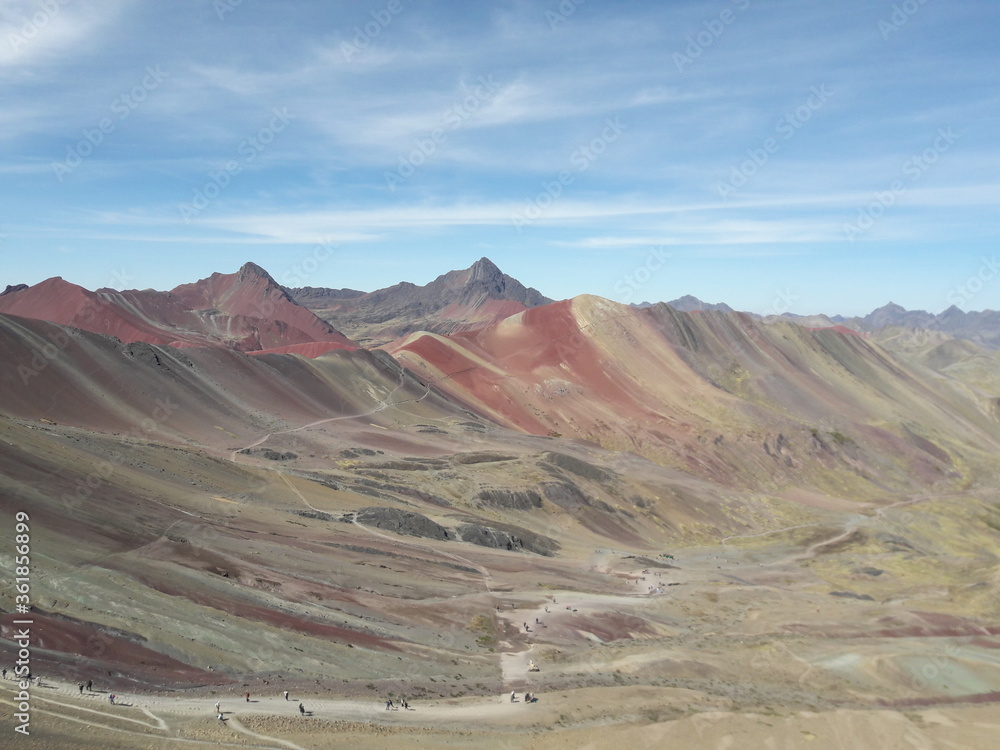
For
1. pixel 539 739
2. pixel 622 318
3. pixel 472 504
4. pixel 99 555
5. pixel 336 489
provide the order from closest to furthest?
pixel 539 739 < pixel 99 555 < pixel 336 489 < pixel 472 504 < pixel 622 318

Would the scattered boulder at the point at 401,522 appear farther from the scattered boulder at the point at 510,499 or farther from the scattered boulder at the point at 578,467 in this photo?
the scattered boulder at the point at 578,467

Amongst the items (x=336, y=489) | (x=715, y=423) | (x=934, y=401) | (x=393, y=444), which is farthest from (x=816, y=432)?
(x=336, y=489)

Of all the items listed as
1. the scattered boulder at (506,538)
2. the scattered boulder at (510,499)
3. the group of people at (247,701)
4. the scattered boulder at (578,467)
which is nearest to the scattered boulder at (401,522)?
the scattered boulder at (506,538)

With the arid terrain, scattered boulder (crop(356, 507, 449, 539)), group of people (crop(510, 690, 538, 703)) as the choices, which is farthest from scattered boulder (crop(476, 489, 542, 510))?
group of people (crop(510, 690, 538, 703))

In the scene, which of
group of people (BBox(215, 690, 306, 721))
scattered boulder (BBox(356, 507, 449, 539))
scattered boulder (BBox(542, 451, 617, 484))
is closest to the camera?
group of people (BBox(215, 690, 306, 721))

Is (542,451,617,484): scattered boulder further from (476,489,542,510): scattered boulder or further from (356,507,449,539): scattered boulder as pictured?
(356,507,449,539): scattered boulder

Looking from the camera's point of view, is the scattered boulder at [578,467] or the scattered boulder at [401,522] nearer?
the scattered boulder at [401,522]

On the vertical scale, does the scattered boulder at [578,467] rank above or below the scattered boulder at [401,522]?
above

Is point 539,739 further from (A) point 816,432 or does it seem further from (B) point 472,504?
(A) point 816,432
